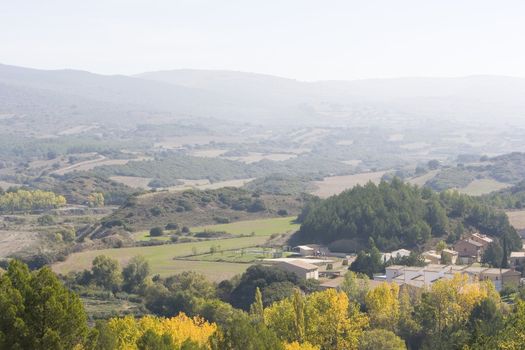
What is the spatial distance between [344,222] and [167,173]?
3801 inches

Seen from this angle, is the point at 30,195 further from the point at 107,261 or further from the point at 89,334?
the point at 89,334

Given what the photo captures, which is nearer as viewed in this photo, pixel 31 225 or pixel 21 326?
pixel 21 326

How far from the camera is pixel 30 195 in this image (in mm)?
119062

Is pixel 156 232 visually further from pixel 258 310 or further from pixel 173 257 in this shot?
pixel 258 310

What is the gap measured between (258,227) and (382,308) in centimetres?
4813

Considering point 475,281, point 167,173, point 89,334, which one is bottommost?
point 167,173

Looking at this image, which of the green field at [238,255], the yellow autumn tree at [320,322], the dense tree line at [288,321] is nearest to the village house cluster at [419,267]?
the green field at [238,255]

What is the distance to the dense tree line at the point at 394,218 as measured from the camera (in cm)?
7906

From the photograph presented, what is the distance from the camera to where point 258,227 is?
93625 millimetres

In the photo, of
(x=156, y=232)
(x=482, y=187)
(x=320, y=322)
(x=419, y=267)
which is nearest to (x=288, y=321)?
(x=320, y=322)

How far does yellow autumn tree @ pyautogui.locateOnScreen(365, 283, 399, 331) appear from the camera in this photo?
45406 millimetres

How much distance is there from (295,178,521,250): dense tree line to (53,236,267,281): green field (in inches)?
242

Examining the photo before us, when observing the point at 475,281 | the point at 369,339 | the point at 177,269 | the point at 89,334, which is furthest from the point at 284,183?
the point at 89,334

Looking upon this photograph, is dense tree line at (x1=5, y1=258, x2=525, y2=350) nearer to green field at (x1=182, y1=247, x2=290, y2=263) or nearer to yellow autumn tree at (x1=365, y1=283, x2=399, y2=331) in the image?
yellow autumn tree at (x1=365, y1=283, x2=399, y2=331)
